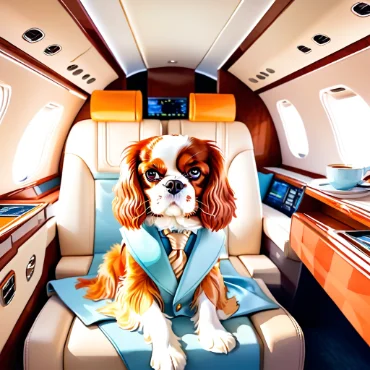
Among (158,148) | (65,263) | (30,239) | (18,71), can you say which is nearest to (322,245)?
(158,148)

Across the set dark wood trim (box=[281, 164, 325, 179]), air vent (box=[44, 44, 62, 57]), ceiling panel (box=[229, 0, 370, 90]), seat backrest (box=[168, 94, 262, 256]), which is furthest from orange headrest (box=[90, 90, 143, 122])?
dark wood trim (box=[281, 164, 325, 179])

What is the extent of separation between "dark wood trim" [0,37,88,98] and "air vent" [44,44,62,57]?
0.08m

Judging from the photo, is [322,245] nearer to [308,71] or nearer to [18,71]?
[308,71]

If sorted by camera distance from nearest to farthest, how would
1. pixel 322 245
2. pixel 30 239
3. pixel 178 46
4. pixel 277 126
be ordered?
1. pixel 322 245
2. pixel 30 239
3. pixel 178 46
4. pixel 277 126

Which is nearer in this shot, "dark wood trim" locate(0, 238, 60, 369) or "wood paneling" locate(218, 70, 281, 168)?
"dark wood trim" locate(0, 238, 60, 369)

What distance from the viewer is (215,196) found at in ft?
4.01

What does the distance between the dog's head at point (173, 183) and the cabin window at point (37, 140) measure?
1.85m

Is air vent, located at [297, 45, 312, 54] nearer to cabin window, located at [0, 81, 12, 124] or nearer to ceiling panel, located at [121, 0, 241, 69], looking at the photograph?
ceiling panel, located at [121, 0, 241, 69]

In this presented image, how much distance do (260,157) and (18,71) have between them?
2.56 meters

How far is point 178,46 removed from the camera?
11.3 feet

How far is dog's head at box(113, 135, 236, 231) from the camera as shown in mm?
1136

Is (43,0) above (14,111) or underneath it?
above

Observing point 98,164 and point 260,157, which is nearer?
point 98,164

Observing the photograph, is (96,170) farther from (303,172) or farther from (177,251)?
(303,172)
